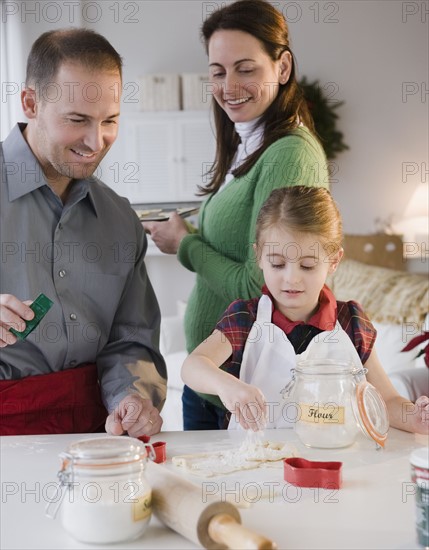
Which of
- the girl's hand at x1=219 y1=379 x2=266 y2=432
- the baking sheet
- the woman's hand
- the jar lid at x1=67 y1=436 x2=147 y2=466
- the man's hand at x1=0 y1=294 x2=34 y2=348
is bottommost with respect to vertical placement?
the girl's hand at x1=219 y1=379 x2=266 y2=432

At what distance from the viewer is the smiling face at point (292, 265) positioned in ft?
5.10

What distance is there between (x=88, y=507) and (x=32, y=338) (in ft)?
2.21

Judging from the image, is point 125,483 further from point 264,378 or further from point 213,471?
point 264,378

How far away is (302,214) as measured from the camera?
157 centimetres

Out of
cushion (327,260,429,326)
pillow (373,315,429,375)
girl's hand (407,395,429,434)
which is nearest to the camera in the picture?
girl's hand (407,395,429,434)

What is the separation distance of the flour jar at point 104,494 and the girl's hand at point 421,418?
599 mm

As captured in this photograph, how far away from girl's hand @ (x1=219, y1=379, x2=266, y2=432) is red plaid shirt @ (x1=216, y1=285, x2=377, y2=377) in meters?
0.32

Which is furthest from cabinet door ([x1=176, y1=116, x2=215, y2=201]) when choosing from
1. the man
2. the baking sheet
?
the man

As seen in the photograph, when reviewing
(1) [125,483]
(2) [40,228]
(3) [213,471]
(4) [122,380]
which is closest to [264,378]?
(4) [122,380]

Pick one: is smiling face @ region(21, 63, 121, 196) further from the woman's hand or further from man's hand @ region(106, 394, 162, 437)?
man's hand @ region(106, 394, 162, 437)

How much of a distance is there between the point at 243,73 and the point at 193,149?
3.08 metres

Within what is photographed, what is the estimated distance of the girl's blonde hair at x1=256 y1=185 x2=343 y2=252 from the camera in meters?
1.57

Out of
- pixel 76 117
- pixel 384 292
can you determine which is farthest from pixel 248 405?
pixel 384 292

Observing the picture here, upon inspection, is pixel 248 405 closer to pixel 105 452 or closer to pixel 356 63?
pixel 105 452
